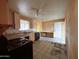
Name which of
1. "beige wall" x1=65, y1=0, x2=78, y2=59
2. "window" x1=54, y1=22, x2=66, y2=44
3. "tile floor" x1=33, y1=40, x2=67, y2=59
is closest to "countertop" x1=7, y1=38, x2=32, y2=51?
"beige wall" x1=65, y1=0, x2=78, y2=59

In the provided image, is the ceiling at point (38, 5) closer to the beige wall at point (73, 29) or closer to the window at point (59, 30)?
the beige wall at point (73, 29)

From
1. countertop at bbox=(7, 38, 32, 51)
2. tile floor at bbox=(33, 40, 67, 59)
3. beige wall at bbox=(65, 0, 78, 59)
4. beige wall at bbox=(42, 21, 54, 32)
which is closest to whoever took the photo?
beige wall at bbox=(65, 0, 78, 59)

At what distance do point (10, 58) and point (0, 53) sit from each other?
0.20 meters

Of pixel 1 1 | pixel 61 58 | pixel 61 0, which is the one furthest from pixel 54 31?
pixel 1 1

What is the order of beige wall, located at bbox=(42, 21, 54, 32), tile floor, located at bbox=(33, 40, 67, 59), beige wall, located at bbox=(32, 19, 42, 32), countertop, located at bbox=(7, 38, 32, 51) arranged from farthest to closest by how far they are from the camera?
beige wall, located at bbox=(42, 21, 54, 32) → beige wall, located at bbox=(32, 19, 42, 32) → tile floor, located at bbox=(33, 40, 67, 59) → countertop, located at bbox=(7, 38, 32, 51)

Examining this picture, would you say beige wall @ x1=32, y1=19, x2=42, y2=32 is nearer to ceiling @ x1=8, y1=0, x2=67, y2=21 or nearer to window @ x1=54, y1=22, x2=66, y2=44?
window @ x1=54, y1=22, x2=66, y2=44

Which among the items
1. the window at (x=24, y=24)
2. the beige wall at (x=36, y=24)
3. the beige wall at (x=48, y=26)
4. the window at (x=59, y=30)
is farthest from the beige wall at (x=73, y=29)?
the beige wall at (x=48, y=26)

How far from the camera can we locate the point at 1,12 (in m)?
2.05

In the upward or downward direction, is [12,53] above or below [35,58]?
above

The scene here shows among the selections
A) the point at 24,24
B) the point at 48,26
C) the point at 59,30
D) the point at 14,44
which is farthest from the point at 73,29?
the point at 48,26

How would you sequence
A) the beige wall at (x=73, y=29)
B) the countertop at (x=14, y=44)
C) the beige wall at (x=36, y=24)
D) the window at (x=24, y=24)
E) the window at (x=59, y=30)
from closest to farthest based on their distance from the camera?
the beige wall at (x=73, y=29)
the countertop at (x=14, y=44)
the window at (x=24, y=24)
the beige wall at (x=36, y=24)
the window at (x=59, y=30)

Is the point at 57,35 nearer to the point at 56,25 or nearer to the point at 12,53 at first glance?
the point at 56,25

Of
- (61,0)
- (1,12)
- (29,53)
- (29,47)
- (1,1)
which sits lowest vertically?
(29,53)

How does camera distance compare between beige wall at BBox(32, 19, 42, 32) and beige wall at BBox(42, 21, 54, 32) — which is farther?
beige wall at BBox(42, 21, 54, 32)
